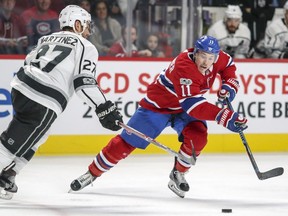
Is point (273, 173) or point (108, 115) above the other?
point (108, 115)

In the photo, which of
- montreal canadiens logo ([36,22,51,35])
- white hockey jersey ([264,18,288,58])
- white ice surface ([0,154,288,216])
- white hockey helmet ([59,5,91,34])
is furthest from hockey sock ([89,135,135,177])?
white hockey jersey ([264,18,288,58])

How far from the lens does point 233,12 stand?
7.05 m

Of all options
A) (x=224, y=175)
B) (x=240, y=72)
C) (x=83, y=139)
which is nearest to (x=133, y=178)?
(x=224, y=175)

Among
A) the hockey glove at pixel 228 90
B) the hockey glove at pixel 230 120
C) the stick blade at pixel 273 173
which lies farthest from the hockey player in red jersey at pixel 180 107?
the stick blade at pixel 273 173

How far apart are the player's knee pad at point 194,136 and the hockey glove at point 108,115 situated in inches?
17.6

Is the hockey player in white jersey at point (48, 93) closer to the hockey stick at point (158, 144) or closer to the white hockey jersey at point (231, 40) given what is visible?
the hockey stick at point (158, 144)

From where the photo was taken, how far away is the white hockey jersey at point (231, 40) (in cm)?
702

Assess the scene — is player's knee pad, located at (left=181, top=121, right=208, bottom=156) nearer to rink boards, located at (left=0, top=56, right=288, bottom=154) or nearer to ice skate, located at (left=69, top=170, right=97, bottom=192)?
ice skate, located at (left=69, top=170, right=97, bottom=192)

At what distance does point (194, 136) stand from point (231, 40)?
248 cm

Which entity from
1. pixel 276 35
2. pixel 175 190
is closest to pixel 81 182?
pixel 175 190

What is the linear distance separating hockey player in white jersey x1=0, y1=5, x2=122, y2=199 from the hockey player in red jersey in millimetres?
389

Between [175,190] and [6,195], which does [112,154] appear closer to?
[175,190]

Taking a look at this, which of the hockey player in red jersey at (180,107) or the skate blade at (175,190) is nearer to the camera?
the hockey player in red jersey at (180,107)

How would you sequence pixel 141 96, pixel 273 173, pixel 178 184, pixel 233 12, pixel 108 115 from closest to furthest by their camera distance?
pixel 108 115 < pixel 273 173 < pixel 178 184 < pixel 141 96 < pixel 233 12
